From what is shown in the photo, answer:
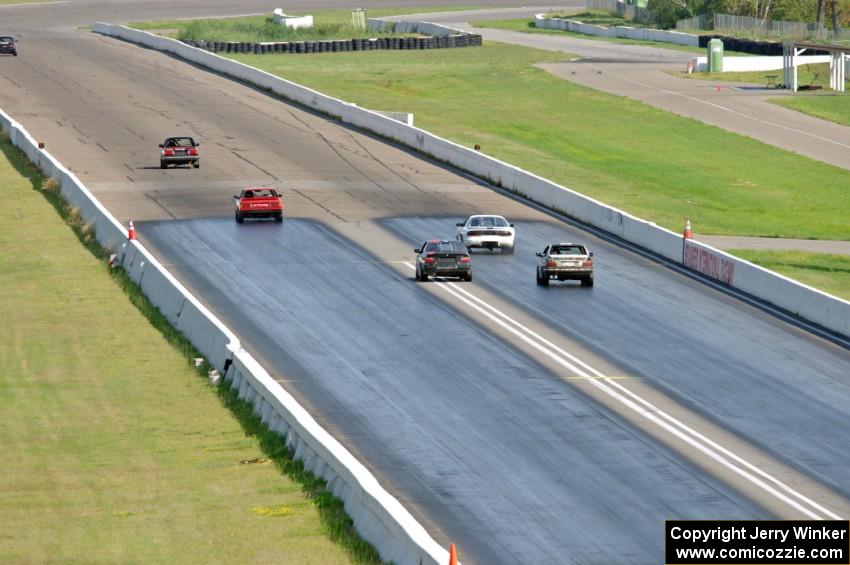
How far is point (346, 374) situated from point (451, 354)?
3.09 metres

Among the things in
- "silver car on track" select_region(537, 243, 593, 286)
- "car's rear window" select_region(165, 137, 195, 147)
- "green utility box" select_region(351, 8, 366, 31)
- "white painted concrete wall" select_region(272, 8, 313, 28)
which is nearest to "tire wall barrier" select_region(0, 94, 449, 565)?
"silver car on track" select_region(537, 243, 593, 286)

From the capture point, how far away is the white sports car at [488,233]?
5175 centimetres

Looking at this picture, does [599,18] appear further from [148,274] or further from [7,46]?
[148,274]

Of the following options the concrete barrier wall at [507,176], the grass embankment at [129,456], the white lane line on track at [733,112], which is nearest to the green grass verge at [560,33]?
the white lane line on track at [733,112]

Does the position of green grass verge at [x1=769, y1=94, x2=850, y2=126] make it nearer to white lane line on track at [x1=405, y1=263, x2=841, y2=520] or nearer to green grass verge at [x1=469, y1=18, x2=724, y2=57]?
green grass verge at [x1=469, y1=18, x2=724, y2=57]

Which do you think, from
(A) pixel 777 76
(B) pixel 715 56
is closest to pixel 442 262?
(A) pixel 777 76

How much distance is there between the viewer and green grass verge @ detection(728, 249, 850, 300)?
162ft

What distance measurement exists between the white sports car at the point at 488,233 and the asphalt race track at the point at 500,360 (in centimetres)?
52

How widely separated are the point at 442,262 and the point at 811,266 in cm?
1341

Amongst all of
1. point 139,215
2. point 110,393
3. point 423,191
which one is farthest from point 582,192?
point 110,393

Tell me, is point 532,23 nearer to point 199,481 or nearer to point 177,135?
point 177,135

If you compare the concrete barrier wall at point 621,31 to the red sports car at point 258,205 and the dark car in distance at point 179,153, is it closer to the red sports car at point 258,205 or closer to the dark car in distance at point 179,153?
the dark car in distance at point 179,153

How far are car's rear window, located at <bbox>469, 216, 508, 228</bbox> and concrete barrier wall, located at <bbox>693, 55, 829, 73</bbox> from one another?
63.5m

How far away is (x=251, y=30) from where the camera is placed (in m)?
130
